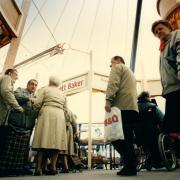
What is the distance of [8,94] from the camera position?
Result: 3369 mm

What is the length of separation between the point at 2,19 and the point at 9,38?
413 mm

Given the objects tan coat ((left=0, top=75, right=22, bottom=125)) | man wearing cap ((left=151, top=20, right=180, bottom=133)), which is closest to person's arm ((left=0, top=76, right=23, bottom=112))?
tan coat ((left=0, top=75, right=22, bottom=125))

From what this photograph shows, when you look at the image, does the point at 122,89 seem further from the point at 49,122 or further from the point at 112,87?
the point at 49,122

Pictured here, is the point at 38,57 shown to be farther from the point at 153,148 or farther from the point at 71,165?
the point at 153,148

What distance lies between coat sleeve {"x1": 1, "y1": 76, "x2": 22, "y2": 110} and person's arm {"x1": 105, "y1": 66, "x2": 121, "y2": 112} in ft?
4.17

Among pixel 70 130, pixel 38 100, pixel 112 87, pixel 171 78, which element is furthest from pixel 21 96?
pixel 171 78

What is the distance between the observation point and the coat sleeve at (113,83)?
2.85 meters

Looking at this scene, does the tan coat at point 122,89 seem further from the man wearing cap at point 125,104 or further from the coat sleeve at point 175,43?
the coat sleeve at point 175,43

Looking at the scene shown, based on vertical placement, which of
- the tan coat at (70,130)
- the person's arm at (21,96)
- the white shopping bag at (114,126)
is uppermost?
the person's arm at (21,96)

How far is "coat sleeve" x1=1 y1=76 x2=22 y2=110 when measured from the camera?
3.36 m

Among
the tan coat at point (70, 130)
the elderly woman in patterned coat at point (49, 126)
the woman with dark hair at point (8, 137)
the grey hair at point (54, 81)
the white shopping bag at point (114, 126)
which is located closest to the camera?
the white shopping bag at point (114, 126)

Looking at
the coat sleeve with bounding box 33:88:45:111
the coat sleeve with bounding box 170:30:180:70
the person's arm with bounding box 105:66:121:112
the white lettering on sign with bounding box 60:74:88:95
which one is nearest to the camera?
the coat sleeve with bounding box 170:30:180:70

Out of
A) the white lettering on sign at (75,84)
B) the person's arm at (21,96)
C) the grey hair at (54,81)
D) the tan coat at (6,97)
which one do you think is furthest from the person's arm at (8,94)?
the white lettering on sign at (75,84)

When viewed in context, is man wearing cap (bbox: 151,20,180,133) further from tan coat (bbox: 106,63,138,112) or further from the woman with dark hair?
the woman with dark hair
